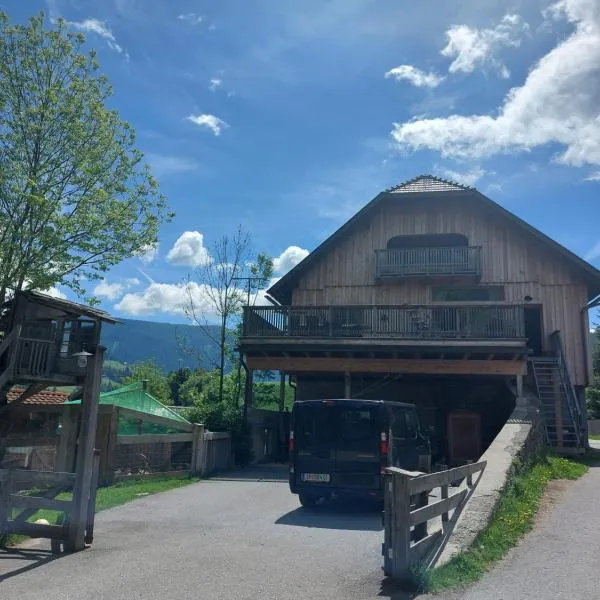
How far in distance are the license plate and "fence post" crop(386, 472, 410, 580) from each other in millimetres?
4431

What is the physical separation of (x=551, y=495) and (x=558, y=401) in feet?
27.5

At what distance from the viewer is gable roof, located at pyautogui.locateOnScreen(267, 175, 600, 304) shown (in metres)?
21.3

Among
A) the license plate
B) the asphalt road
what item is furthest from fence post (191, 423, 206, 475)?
the license plate

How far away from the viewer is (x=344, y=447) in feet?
34.1

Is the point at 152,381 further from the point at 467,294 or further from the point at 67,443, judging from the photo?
the point at 67,443

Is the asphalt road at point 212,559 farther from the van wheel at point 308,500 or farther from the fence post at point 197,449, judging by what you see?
the fence post at point 197,449

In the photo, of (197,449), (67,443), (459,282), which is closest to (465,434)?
(459,282)

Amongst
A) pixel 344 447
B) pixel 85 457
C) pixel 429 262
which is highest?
pixel 429 262

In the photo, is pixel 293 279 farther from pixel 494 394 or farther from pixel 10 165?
pixel 10 165

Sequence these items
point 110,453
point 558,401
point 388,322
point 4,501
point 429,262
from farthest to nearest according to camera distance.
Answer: point 429,262, point 388,322, point 558,401, point 110,453, point 4,501

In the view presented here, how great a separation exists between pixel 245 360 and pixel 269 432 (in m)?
2.84

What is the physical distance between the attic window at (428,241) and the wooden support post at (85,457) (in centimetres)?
1627

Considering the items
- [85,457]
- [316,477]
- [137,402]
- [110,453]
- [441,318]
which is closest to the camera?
[85,457]

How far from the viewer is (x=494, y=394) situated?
72.4ft
